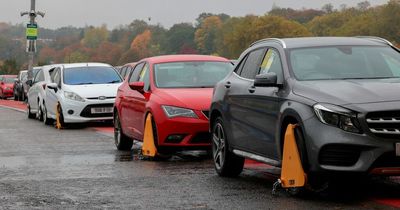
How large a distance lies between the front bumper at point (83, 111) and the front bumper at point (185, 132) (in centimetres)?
856

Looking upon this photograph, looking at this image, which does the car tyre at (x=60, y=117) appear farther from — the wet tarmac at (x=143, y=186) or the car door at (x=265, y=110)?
the car door at (x=265, y=110)

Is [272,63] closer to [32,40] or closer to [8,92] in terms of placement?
[32,40]

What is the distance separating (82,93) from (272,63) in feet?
39.5

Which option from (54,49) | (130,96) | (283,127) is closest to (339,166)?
(283,127)

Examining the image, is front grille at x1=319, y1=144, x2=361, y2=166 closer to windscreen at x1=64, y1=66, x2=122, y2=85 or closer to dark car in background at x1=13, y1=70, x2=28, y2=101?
windscreen at x1=64, y1=66, x2=122, y2=85

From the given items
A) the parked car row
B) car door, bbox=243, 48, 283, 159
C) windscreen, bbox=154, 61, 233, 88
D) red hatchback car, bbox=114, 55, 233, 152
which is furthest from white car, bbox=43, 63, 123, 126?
car door, bbox=243, 48, 283, 159

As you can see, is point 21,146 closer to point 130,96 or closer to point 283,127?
point 130,96

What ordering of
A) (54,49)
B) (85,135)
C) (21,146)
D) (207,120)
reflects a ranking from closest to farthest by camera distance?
(207,120)
(21,146)
(85,135)
(54,49)

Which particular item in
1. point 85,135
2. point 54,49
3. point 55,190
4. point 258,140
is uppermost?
point 258,140

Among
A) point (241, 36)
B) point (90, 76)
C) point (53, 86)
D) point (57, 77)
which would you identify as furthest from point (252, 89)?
point (241, 36)

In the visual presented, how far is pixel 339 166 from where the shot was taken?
729 centimetres

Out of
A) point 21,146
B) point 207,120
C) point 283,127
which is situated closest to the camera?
point 283,127

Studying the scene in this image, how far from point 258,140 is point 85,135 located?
979 centimetres

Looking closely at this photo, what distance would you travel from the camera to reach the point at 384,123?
23.5 ft
